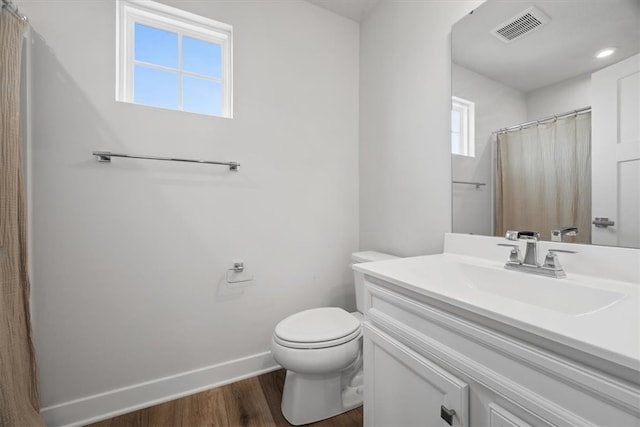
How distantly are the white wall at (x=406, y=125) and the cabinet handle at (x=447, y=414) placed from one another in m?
0.83

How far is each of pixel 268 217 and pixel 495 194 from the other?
1.23 metres

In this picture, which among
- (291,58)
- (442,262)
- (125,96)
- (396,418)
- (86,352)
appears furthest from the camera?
(291,58)

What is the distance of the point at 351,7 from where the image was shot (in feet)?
5.95

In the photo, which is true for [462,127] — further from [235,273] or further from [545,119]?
[235,273]

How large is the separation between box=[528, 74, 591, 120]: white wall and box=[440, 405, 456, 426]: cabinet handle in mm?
1068

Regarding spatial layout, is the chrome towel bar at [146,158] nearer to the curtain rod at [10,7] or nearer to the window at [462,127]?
the curtain rod at [10,7]

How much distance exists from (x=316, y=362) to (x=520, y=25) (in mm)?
1669

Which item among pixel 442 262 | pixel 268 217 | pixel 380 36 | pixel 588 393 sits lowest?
pixel 588 393

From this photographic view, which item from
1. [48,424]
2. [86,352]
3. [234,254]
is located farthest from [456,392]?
[48,424]

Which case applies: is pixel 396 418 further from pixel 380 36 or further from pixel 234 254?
pixel 380 36

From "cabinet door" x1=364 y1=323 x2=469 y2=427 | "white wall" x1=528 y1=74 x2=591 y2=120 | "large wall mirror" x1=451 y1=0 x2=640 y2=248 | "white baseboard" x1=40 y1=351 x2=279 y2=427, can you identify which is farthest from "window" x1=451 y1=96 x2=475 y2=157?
"white baseboard" x1=40 y1=351 x2=279 y2=427

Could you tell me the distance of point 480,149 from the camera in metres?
1.22

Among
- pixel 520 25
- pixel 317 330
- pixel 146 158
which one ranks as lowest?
pixel 317 330

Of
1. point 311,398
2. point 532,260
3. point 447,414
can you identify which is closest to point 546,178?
point 532,260
